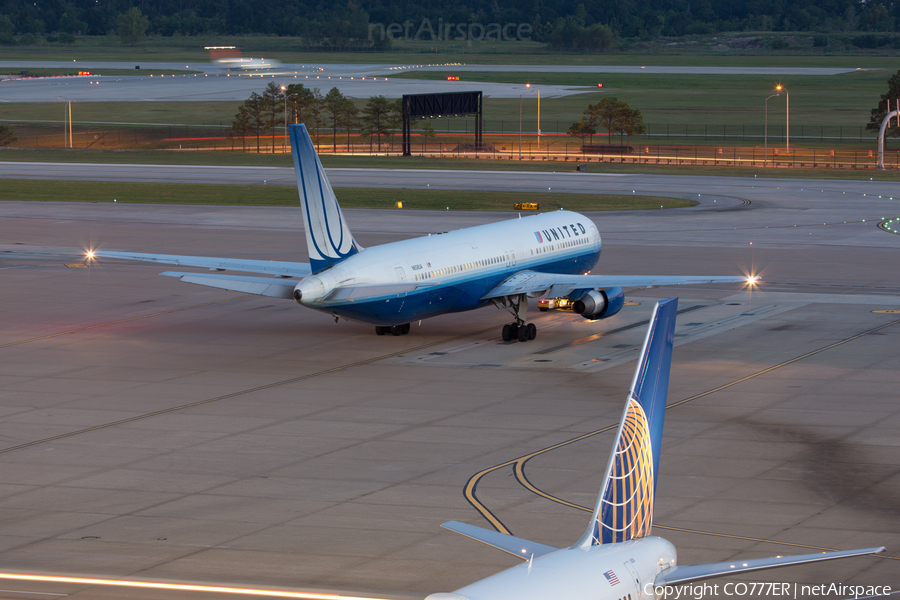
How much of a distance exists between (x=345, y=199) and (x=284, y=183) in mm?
16802

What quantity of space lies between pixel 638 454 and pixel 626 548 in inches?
49.0

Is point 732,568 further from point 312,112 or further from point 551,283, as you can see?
point 312,112

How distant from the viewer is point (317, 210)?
124ft

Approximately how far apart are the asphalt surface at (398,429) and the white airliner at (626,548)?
7244mm

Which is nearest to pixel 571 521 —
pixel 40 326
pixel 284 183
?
pixel 40 326

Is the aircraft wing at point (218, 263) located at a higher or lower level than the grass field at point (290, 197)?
higher

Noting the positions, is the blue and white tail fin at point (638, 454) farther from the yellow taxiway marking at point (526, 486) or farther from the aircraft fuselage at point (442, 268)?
the aircraft fuselage at point (442, 268)

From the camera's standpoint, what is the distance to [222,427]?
31.3 m

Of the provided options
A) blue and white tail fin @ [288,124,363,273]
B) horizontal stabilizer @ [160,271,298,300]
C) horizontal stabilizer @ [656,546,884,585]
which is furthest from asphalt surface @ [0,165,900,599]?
horizontal stabilizer @ [656,546,884,585]

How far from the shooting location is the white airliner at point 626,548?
11695mm

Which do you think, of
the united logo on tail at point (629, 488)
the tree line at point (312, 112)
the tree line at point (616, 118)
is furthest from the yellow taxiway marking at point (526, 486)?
the tree line at point (312, 112)

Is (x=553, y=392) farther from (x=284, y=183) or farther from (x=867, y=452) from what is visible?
(x=284, y=183)

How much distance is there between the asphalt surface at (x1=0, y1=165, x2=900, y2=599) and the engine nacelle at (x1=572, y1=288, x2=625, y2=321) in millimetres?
851

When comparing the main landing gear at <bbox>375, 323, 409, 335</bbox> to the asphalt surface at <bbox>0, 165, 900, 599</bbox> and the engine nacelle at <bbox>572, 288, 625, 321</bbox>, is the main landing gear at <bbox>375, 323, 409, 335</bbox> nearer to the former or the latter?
the asphalt surface at <bbox>0, 165, 900, 599</bbox>
